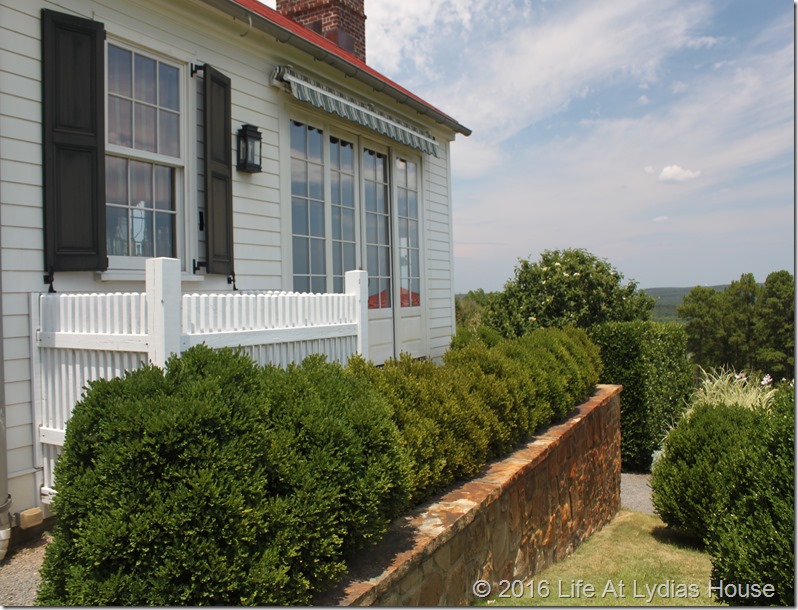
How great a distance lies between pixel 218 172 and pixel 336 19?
21.4 feet

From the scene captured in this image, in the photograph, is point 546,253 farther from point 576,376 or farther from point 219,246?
point 219,246

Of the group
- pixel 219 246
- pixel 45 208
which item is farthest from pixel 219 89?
pixel 45 208

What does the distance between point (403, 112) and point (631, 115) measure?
10.6 feet

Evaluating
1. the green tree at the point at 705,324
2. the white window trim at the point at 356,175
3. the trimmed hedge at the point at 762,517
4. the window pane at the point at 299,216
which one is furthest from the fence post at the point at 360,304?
the green tree at the point at 705,324

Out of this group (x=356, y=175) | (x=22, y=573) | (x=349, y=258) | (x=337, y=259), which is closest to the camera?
(x=22, y=573)

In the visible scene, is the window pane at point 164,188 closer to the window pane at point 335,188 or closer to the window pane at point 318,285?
the window pane at point 318,285

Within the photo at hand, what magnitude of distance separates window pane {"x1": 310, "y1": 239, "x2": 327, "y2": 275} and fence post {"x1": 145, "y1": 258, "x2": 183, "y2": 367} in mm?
3524

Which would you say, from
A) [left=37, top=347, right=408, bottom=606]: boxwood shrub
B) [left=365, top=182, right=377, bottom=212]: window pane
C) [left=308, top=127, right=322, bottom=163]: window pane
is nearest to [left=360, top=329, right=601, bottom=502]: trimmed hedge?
[left=37, top=347, right=408, bottom=606]: boxwood shrub

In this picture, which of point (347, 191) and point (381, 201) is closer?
point (347, 191)

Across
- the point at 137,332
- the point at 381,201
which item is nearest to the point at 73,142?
the point at 137,332

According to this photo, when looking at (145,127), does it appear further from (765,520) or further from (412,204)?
(765,520)

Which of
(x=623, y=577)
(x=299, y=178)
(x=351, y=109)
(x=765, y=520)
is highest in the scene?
(x=351, y=109)

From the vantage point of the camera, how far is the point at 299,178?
6.89 metres

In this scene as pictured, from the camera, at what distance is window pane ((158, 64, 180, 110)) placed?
523 centimetres
